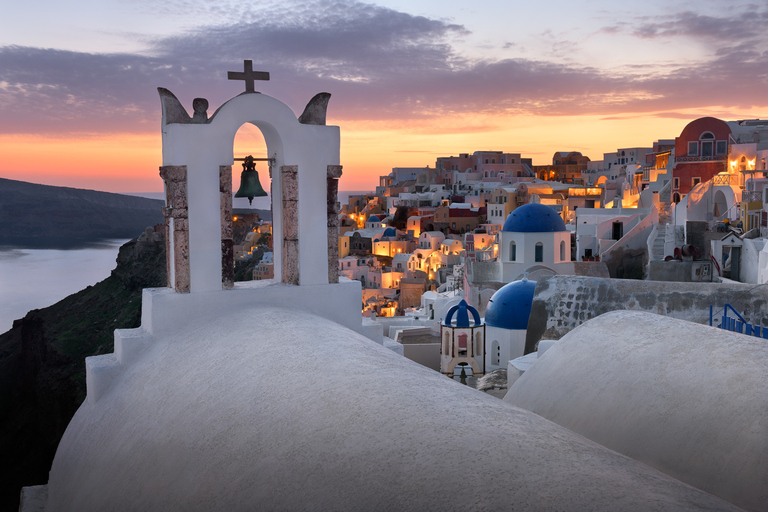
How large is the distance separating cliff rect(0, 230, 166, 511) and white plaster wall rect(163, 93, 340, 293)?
26057mm

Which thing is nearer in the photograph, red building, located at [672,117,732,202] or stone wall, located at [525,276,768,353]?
stone wall, located at [525,276,768,353]

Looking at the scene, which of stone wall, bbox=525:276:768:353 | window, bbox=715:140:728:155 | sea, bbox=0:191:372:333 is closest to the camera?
stone wall, bbox=525:276:768:353

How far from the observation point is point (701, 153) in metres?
31.5

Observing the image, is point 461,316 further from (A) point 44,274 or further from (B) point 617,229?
(A) point 44,274

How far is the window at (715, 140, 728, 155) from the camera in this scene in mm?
31344

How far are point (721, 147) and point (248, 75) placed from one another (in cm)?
3088

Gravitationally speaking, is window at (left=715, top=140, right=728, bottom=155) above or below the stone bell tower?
above

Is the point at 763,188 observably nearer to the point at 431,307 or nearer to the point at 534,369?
the point at 431,307

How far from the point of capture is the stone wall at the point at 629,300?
7984 millimetres

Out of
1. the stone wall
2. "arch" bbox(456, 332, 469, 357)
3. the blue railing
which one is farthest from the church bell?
"arch" bbox(456, 332, 469, 357)

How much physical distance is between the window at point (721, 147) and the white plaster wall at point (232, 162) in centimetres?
3034

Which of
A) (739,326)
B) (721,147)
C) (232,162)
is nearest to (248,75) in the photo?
(232,162)

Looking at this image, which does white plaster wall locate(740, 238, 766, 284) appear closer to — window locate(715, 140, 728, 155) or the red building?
the red building

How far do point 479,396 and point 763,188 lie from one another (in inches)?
957
